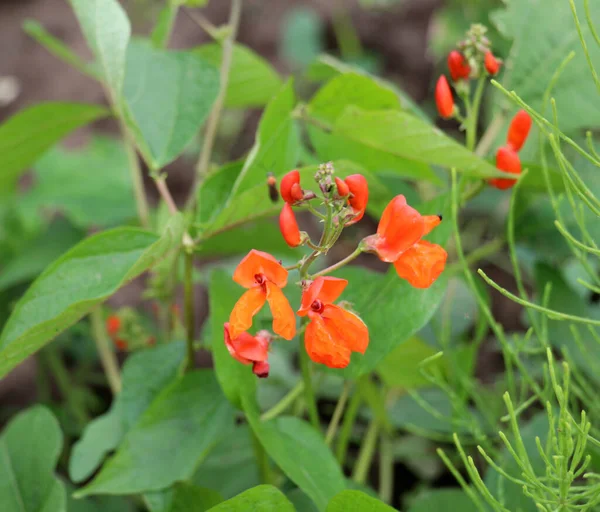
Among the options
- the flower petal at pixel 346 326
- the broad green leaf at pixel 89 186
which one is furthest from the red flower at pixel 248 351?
the broad green leaf at pixel 89 186

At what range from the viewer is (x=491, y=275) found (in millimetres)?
1938

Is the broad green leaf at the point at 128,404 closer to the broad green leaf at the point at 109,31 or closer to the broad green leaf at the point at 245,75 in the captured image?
A: the broad green leaf at the point at 109,31

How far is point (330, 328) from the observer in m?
0.72

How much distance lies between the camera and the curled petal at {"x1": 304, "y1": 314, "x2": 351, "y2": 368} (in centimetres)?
71

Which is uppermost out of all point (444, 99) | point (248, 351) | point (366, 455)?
point (444, 99)

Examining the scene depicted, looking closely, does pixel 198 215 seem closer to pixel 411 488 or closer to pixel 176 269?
pixel 176 269

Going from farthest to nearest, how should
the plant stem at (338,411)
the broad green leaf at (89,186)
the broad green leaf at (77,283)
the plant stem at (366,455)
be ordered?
the broad green leaf at (89,186) < the plant stem at (366,455) < the plant stem at (338,411) < the broad green leaf at (77,283)

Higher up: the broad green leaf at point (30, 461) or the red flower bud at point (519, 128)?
the red flower bud at point (519, 128)

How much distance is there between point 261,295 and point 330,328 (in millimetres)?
85

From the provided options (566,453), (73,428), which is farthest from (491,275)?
(566,453)

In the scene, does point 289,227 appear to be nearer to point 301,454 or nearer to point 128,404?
point 301,454

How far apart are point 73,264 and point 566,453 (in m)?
0.62

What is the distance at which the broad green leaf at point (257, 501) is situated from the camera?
2.48ft

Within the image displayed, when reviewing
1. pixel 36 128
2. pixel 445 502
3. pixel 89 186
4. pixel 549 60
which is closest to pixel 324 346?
pixel 445 502
